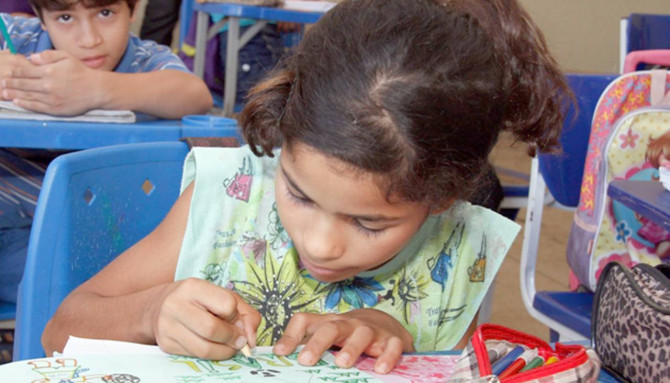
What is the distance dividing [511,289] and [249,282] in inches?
83.9

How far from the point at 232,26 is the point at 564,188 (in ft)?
6.58

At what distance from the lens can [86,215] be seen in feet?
3.21

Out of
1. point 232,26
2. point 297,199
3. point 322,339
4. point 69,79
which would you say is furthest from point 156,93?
point 232,26

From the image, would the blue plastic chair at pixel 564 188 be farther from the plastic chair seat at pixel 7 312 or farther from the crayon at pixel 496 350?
the plastic chair seat at pixel 7 312

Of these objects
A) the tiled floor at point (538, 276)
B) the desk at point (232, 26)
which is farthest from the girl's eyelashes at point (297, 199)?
the desk at point (232, 26)

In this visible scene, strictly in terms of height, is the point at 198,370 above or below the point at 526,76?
below

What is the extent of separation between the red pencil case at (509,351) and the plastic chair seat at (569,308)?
76 centimetres

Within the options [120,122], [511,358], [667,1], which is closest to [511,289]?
[120,122]

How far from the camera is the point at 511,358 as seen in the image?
0.69 m

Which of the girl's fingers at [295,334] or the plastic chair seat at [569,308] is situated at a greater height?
the girl's fingers at [295,334]

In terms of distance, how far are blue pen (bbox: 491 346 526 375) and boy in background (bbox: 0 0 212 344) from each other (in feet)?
3.11

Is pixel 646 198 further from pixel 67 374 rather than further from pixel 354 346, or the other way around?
pixel 67 374

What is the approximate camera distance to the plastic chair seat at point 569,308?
1.48 metres

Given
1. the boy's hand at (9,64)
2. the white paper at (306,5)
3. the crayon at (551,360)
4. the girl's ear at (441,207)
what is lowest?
the crayon at (551,360)
